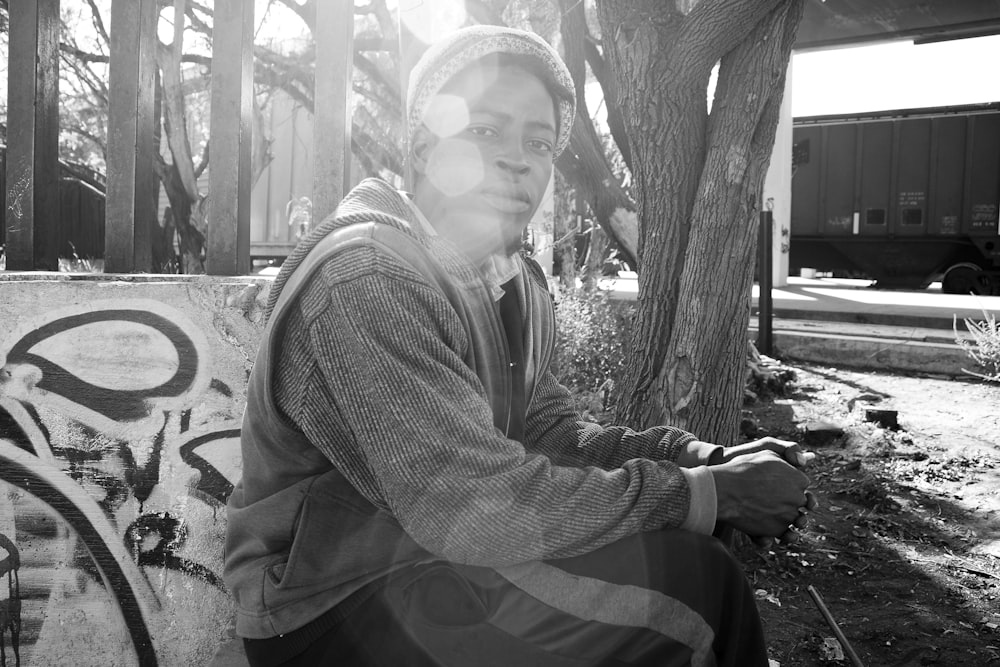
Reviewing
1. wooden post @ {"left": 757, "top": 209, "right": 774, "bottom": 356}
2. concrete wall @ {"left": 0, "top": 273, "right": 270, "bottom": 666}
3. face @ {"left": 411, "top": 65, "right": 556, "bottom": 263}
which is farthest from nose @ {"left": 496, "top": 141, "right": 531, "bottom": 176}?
wooden post @ {"left": 757, "top": 209, "right": 774, "bottom": 356}

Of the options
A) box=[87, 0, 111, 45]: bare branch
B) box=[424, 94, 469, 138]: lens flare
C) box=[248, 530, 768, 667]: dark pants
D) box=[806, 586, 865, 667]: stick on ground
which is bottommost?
box=[806, 586, 865, 667]: stick on ground

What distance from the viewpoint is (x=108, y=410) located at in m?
2.66

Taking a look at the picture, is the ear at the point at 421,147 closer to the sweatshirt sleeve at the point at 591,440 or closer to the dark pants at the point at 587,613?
the sweatshirt sleeve at the point at 591,440

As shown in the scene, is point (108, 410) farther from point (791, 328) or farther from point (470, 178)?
point (791, 328)

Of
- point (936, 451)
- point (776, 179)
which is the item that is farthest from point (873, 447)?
point (776, 179)

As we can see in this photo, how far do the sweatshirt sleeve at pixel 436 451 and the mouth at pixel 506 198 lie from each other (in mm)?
376

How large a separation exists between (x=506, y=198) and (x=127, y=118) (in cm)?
182

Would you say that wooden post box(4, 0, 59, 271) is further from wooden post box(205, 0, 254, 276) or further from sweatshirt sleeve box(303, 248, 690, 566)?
sweatshirt sleeve box(303, 248, 690, 566)

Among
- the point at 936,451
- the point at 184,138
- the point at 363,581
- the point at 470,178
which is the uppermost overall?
the point at 184,138

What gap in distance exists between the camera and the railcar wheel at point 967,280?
658 inches

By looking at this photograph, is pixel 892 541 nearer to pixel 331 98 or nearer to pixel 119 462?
pixel 331 98

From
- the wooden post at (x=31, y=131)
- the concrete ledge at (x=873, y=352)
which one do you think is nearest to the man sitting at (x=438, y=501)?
the wooden post at (x=31, y=131)

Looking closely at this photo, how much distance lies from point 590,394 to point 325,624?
4199 mm

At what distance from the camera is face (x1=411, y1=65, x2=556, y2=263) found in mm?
1848
